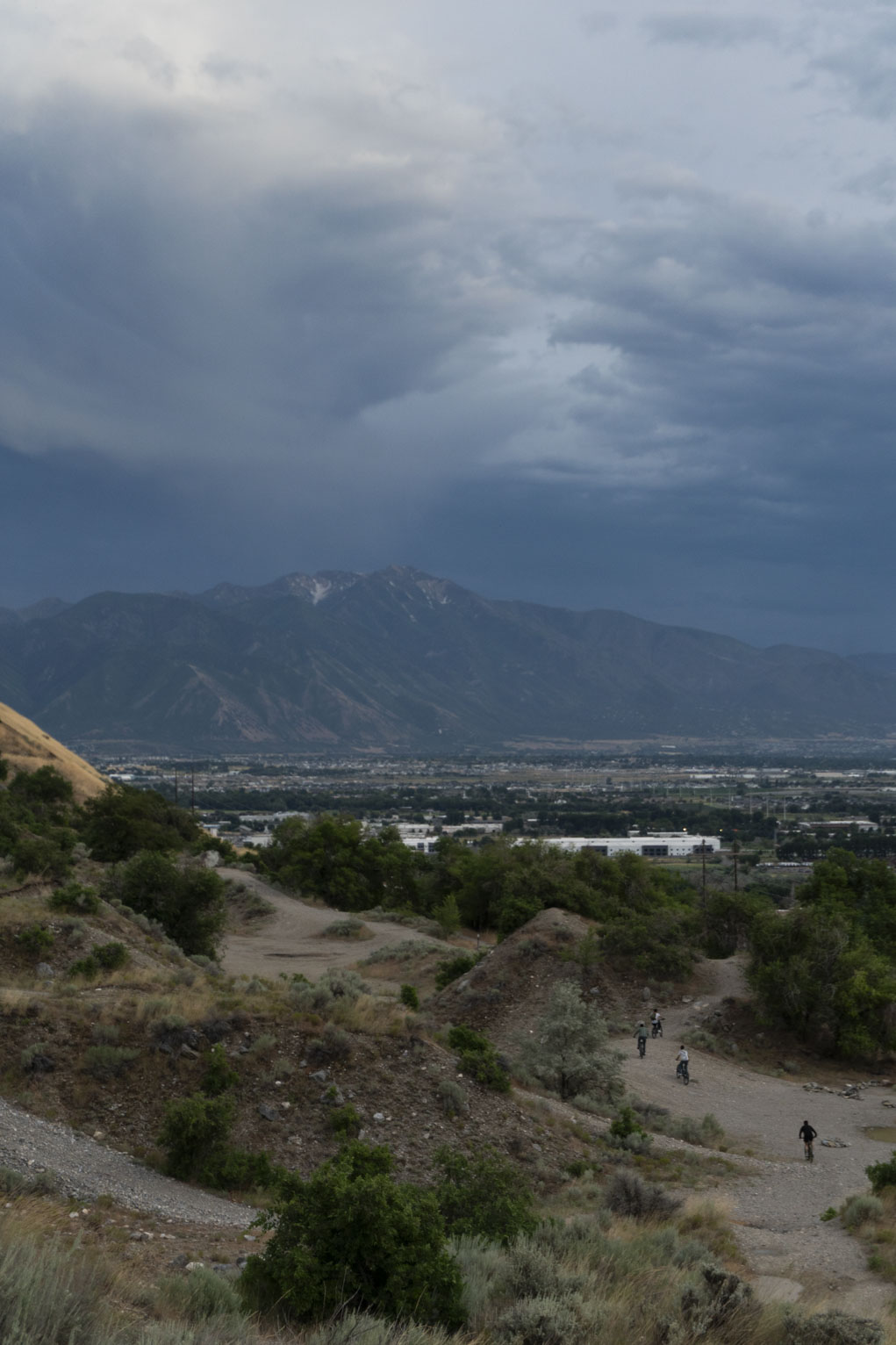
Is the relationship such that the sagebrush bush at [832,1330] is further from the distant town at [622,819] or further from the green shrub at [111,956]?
the distant town at [622,819]

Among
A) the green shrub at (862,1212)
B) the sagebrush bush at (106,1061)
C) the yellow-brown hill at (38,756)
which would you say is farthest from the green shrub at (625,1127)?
the yellow-brown hill at (38,756)

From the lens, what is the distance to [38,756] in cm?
8088

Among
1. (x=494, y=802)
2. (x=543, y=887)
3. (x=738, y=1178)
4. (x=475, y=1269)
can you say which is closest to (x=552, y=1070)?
(x=738, y=1178)

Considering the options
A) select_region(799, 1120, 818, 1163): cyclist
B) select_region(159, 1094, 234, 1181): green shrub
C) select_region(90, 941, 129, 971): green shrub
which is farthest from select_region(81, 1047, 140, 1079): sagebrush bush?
select_region(799, 1120, 818, 1163): cyclist

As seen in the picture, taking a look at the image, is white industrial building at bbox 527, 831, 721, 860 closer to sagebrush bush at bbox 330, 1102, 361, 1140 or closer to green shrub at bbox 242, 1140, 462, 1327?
sagebrush bush at bbox 330, 1102, 361, 1140

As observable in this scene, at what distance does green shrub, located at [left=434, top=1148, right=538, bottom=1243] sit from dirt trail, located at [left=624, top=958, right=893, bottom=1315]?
9.88 feet

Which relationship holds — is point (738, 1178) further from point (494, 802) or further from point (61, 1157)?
point (494, 802)

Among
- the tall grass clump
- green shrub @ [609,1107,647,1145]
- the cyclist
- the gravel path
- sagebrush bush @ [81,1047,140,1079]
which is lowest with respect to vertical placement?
the cyclist

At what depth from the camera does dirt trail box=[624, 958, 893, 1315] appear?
12898 mm

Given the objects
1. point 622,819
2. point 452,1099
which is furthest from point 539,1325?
point 622,819

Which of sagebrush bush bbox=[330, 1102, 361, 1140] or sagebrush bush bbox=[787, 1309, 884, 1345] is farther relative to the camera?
sagebrush bush bbox=[330, 1102, 361, 1140]

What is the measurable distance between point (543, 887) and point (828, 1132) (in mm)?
20331

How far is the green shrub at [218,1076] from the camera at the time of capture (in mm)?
16516

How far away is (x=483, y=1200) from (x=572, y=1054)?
11.3m
